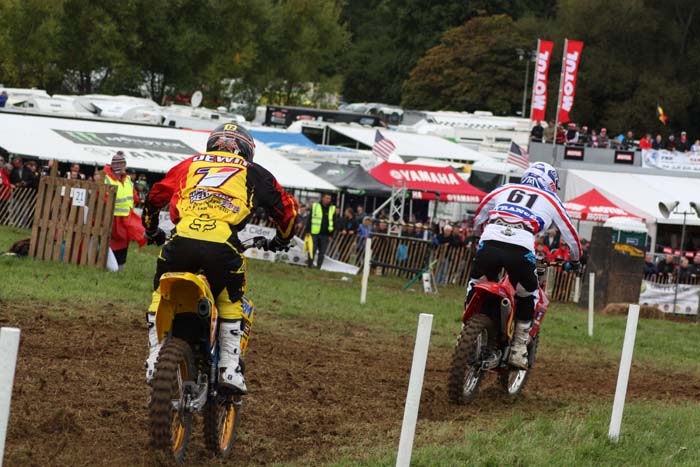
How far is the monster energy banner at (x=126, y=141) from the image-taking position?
29.2 meters

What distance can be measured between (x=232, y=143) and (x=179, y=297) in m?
1.11

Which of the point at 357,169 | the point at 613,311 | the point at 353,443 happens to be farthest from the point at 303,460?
the point at 357,169

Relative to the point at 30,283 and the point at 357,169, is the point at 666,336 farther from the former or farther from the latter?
the point at 357,169

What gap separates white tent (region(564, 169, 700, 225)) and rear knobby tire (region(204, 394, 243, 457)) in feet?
95.5

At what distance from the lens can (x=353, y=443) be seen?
25.5ft

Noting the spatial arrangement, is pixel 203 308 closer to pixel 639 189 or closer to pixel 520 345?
pixel 520 345

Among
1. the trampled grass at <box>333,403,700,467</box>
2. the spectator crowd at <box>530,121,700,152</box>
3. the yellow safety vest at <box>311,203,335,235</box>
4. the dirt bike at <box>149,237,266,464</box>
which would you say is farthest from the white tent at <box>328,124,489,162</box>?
the dirt bike at <box>149,237,266,464</box>

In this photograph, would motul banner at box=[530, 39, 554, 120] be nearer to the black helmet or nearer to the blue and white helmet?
the blue and white helmet

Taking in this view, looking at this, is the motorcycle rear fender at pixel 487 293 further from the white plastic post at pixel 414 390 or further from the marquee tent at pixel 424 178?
the marquee tent at pixel 424 178

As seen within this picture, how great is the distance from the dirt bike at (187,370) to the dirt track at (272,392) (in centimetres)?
21

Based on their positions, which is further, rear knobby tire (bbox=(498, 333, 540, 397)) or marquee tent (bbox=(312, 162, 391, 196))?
marquee tent (bbox=(312, 162, 391, 196))

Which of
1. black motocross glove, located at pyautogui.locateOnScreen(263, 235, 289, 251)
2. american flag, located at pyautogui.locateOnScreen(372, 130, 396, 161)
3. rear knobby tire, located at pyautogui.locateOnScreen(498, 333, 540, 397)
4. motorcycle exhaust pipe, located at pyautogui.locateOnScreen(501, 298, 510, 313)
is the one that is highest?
american flag, located at pyautogui.locateOnScreen(372, 130, 396, 161)

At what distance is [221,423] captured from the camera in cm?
714

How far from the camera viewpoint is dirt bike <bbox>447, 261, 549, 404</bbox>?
9430 millimetres
